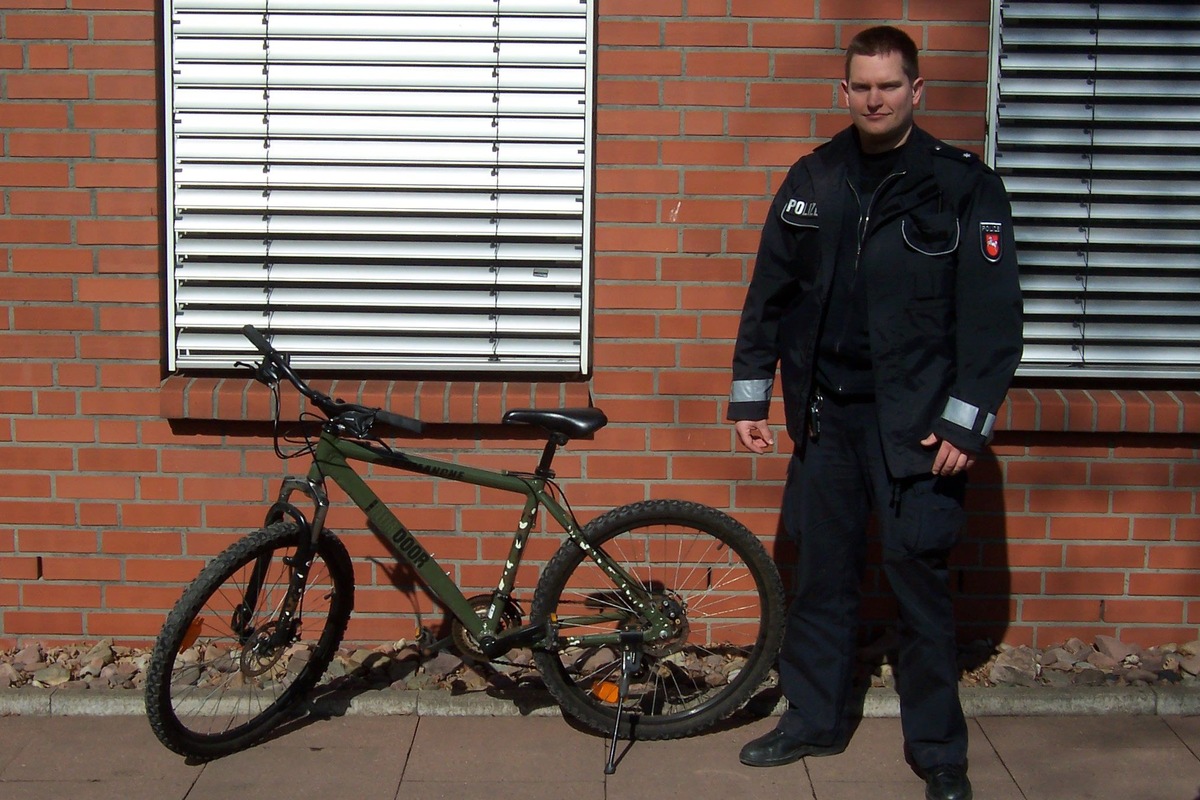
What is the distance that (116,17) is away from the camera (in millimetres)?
4672

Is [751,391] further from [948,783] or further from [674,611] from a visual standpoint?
[948,783]

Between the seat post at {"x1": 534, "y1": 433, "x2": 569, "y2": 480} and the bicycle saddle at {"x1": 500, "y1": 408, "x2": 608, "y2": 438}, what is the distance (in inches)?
0.9

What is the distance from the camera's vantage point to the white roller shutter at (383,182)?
4.73 meters

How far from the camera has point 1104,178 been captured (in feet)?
15.9

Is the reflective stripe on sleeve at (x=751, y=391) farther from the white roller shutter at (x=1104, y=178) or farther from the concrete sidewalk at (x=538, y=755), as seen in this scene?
the white roller shutter at (x=1104, y=178)

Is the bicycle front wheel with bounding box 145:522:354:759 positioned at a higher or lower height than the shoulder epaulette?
lower

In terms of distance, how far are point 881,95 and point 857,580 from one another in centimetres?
147

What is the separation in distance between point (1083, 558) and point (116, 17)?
3867 millimetres

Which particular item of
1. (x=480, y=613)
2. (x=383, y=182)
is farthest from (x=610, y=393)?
(x=383, y=182)

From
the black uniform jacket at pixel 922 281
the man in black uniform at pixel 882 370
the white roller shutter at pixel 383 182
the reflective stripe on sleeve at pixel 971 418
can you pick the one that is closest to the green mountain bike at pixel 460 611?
the man in black uniform at pixel 882 370

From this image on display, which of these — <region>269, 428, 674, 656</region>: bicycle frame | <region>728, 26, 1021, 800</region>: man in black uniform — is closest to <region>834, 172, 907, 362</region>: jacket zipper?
<region>728, 26, 1021, 800</region>: man in black uniform

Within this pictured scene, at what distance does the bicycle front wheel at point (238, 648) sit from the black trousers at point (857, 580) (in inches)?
57.9

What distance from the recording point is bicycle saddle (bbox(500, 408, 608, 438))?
4184 millimetres

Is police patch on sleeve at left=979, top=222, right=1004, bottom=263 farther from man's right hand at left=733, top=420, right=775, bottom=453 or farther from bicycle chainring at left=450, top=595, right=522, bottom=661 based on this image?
bicycle chainring at left=450, top=595, right=522, bottom=661
